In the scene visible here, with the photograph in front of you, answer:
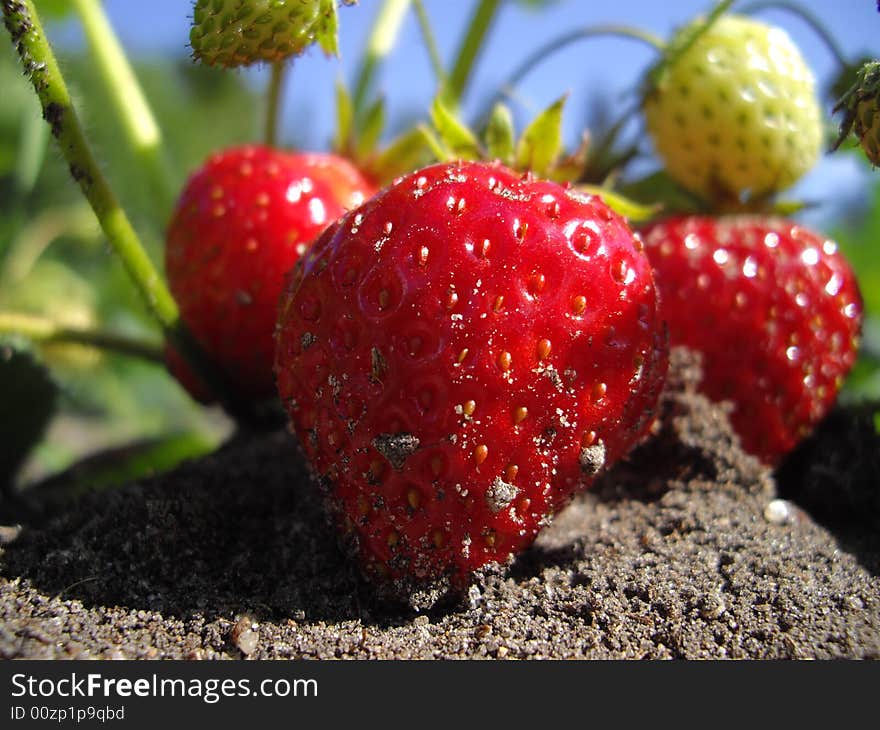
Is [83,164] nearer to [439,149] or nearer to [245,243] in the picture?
[245,243]

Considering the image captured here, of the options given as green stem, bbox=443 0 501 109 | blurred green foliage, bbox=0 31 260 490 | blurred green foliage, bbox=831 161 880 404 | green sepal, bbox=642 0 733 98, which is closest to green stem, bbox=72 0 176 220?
blurred green foliage, bbox=0 31 260 490

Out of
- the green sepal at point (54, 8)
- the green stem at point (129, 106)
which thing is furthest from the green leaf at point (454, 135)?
the green sepal at point (54, 8)

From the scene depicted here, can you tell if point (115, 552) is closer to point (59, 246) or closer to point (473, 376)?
point (473, 376)

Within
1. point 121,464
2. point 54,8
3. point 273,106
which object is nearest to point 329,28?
point 273,106

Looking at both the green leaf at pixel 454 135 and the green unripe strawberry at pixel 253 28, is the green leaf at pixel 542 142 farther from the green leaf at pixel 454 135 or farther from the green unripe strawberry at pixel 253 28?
the green unripe strawberry at pixel 253 28

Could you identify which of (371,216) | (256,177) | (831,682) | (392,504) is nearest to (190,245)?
(256,177)

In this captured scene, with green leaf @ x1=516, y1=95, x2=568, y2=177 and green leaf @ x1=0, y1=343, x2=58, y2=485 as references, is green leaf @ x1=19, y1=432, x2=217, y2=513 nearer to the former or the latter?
green leaf @ x1=0, y1=343, x2=58, y2=485

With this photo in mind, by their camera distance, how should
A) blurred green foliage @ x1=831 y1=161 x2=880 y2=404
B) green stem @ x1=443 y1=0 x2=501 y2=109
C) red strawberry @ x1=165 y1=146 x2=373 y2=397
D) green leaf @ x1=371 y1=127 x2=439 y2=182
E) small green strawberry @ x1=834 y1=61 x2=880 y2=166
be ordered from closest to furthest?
small green strawberry @ x1=834 y1=61 x2=880 y2=166 → red strawberry @ x1=165 y1=146 x2=373 y2=397 → green leaf @ x1=371 y1=127 x2=439 y2=182 → green stem @ x1=443 y1=0 x2=501 y2=109 → blurred green foliage @ x1=831 y1=161 x2=880 y2=404
